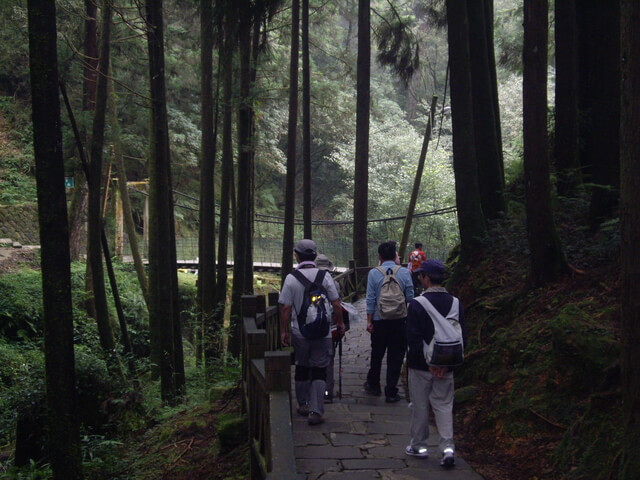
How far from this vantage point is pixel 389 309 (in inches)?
267

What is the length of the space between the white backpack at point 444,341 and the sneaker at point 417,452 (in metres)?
0.77

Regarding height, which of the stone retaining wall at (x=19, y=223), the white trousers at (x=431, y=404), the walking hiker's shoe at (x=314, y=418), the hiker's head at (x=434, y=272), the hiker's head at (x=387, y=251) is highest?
the stone retaining wall at (x=19, y=223)

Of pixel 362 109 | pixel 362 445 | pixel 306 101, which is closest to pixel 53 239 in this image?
pixel 362 445

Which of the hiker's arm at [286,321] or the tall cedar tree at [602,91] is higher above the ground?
the tall cedar tree at [602,91]

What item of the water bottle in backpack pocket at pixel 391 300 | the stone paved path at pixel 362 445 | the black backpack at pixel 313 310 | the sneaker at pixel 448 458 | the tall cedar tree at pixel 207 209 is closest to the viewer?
the stone paved path at pixel 362 445

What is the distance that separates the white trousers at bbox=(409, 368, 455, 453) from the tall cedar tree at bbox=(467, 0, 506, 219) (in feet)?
22.7

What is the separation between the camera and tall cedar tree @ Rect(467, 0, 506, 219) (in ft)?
38.3

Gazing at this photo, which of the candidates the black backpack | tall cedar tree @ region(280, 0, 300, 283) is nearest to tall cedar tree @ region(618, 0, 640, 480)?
the black backpack

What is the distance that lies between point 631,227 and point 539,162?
3.70m

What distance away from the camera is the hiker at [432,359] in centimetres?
502

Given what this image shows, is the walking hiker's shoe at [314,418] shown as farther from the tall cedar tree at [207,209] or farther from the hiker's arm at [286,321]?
the tall cedar tree at [207,209]

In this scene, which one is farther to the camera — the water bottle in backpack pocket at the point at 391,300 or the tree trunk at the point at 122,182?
the tree trunk at the point at 122,182

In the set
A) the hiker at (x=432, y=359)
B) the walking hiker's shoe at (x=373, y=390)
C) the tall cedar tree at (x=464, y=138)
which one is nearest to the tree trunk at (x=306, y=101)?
the tall cedar tree at (x=464, y=138)

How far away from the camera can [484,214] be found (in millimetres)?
11586
